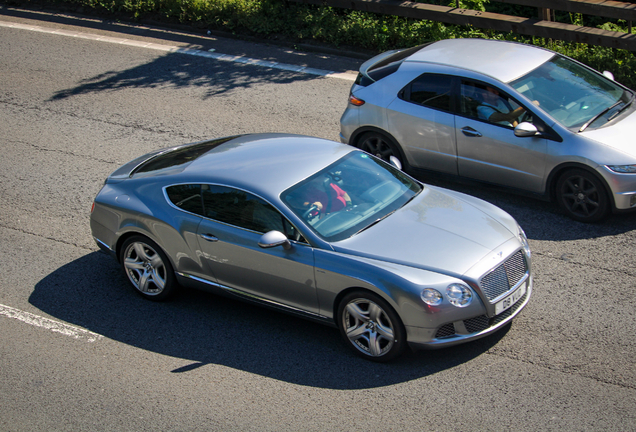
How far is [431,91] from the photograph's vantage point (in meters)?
8.42

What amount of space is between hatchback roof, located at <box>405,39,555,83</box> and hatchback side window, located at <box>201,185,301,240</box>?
3528 mm

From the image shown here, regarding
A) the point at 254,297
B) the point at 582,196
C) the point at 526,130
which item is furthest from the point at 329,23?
the point at 254,297

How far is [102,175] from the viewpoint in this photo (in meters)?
9.70

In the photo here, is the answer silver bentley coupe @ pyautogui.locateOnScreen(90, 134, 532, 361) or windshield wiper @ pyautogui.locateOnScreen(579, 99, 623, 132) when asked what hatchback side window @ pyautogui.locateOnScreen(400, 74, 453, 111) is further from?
silver bentley coupe @ pyautogui.locateOnScreen(90, 134, 532, 361)

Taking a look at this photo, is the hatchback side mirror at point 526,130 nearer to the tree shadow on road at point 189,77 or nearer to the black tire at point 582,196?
the black tire at point 582,196

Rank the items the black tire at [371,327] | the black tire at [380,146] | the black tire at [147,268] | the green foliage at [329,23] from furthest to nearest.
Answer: the green foliage at [329,23]
the black tire at [380,146]
the black tire at [147,268]
the black tire at [371,327]

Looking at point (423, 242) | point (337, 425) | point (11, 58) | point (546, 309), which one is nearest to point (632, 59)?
point (546, 309)

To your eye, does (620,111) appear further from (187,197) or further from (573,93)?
(187,197)

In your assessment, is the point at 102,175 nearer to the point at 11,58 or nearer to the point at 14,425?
the point at 14,425

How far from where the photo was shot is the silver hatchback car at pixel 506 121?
24.3ft

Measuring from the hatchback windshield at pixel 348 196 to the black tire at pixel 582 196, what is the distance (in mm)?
1974

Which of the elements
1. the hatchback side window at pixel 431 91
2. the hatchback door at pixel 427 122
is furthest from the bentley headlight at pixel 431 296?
the hatchback side window at pixel 431 91

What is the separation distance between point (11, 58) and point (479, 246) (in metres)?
12.3

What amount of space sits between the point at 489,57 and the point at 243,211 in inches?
160
